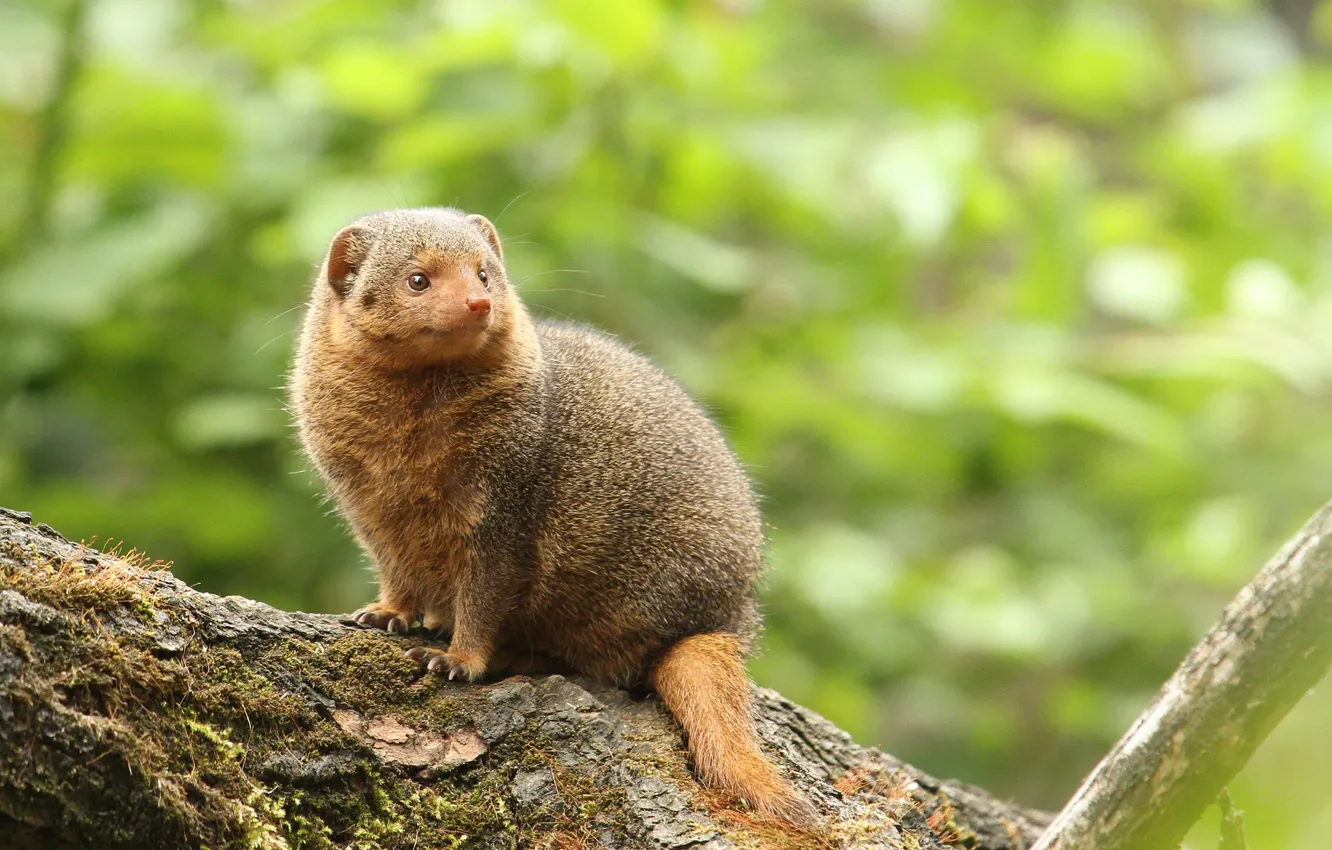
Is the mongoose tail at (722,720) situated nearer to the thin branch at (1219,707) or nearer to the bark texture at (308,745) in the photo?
the bark texture at (308,745)

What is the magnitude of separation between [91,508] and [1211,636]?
16.7 feet

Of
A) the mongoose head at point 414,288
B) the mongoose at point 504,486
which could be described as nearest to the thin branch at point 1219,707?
the mongoose at point 504,486

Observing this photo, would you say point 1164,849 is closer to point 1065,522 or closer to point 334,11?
point 1065,522

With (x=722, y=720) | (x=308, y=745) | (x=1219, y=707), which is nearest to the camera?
(x=1219, y=707)

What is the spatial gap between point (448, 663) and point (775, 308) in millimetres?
4131

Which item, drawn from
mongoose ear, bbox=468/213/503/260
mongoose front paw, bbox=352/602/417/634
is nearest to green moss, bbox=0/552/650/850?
mongoose front paw, bbox=352/602/417/634

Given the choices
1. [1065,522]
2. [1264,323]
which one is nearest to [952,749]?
[1065,522]

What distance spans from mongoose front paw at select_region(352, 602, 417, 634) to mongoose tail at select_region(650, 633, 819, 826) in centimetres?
95

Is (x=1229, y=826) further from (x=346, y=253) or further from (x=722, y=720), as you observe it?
(x=346, y=253)

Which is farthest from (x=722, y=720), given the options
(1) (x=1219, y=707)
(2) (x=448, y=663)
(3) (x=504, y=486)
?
(1) (x=1219, y=707)

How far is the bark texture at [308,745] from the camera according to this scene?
3.08 metres

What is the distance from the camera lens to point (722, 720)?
13.5 feet

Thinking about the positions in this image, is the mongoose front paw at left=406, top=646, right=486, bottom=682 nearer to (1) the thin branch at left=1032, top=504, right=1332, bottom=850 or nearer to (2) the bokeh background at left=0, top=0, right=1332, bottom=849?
(1) the thin branch at left=1032, top=504, right=1332, bottom=850

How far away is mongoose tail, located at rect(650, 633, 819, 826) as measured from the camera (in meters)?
3.87
